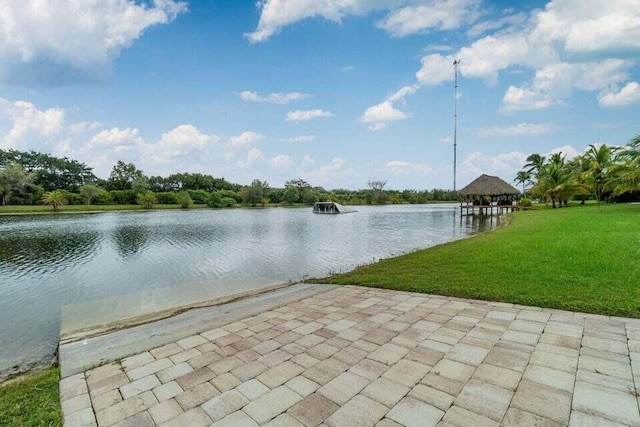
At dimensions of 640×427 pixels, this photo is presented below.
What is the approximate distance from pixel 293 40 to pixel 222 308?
14591 mm

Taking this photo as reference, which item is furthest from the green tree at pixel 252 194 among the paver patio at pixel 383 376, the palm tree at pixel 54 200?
the paver patio at pixel 383 376

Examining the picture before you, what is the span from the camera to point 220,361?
2684mm

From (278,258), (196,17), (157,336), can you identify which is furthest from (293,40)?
(157,336)

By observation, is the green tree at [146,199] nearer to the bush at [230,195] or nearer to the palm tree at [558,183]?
the bush at [230,195]

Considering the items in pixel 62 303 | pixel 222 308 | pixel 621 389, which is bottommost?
pixel 62 303

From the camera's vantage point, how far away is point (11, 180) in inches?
1503

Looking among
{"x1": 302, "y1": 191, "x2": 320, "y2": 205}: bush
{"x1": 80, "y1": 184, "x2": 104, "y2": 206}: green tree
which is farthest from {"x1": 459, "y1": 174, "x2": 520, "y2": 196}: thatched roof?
{"x1": 80, "y1": 184, "x2": 104, "y2": 206}: green tree

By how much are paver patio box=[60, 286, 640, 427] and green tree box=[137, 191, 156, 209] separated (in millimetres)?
53756

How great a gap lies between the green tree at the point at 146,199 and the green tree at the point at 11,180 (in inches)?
534

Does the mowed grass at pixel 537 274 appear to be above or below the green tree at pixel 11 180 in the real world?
below

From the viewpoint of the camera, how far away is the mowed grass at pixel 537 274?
386 centimetres

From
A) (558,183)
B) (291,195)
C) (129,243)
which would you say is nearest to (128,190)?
(291,195)

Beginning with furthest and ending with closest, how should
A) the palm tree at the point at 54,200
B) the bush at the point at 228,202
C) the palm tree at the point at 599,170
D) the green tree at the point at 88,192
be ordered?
the bush at the point at 228,202 → the green tree at the point at 88,192 → the palm tree at the point at 54,200 → the palm tree at the point at 599,170

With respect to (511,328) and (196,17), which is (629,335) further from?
(196,17)
